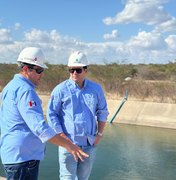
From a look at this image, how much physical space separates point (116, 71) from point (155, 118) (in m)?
8.59

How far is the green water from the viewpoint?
360 inches

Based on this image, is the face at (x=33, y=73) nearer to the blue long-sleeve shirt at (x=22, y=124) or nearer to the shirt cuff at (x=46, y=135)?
the blue long-sleeve shirt at (x=22, y=124)

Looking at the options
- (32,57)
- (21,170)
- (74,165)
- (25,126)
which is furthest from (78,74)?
(21,170)

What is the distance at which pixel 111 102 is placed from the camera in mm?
21781

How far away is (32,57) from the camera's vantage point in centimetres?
287

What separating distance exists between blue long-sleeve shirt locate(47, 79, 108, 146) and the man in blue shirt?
0.84 m

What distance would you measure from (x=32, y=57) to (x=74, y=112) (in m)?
1.06

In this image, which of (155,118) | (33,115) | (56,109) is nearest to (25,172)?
(33,115)

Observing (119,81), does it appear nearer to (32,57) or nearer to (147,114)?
(147,114)

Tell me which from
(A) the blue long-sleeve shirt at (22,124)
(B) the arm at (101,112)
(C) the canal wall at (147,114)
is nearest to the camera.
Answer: (A) the blue long-sleeve shirt at (22,124)

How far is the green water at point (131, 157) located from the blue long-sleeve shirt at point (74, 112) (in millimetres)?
4918

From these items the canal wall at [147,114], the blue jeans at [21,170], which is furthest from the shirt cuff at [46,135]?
the canal wall at [147,114]

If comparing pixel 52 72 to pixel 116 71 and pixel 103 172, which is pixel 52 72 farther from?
pixel 103 172

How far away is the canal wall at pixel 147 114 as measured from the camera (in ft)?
61.3
